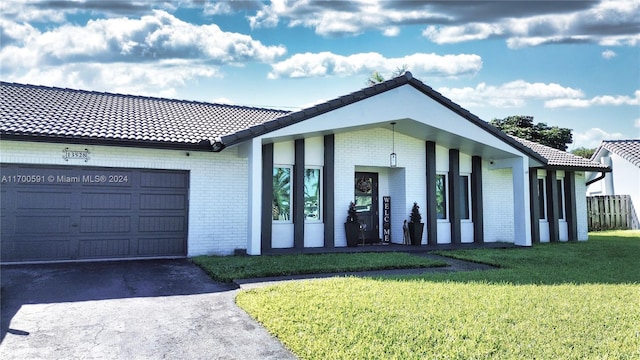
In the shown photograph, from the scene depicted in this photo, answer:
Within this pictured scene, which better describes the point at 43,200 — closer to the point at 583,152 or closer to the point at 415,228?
the point at 415,228

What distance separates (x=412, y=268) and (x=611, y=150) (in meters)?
21.5

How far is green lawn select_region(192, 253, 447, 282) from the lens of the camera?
8.02m

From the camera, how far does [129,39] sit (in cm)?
1427

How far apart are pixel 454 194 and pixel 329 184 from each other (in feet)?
14.6

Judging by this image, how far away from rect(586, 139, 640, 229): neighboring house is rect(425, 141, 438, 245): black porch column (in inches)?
558

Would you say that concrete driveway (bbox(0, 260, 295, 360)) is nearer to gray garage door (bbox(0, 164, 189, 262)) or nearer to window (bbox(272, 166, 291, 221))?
gray garage door (bbox(0, 164, 189, 262))

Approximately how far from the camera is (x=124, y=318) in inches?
210

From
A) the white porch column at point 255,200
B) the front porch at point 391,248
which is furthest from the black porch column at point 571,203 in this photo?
the white porch column at point 255,200

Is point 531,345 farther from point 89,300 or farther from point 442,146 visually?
point 442,146

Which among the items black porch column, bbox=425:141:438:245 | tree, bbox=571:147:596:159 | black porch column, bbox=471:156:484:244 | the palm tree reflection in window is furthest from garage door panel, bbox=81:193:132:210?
tree, bbox=571:147:596:159

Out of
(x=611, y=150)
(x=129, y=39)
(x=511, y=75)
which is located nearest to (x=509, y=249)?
(x=511, y=75)

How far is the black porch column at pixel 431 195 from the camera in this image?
1339 centimetres

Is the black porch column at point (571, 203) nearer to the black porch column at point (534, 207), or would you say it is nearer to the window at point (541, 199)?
the window at point (541, 199)

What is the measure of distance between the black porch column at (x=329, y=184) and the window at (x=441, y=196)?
3943mm
